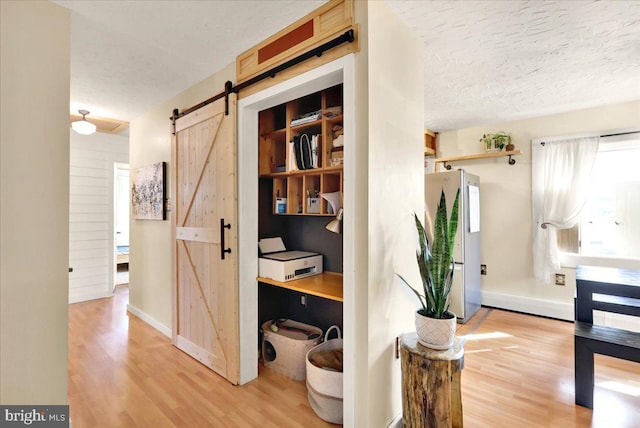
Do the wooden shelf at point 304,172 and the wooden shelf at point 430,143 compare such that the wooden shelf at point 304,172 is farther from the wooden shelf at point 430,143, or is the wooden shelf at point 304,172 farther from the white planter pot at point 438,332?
the wooden shelf at point 430,143

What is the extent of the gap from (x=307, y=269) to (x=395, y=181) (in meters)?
1.03

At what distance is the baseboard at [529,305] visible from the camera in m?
3.53

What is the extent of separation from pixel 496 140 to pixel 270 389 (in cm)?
379

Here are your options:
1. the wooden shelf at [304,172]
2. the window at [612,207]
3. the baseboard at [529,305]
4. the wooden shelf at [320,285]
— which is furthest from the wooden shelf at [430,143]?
the wooden shelf at [320,285]

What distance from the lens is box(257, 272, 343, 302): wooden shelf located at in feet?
6.20

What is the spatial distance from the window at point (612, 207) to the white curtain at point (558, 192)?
0.37 ft

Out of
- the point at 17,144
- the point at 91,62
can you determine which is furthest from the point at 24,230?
the point at 91,62

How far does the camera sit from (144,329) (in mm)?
3322

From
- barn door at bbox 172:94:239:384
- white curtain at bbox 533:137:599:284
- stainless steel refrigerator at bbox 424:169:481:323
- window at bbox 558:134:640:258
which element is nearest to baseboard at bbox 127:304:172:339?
barn door at bbox 172:94:239:384

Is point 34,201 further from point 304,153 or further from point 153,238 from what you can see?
point 153,238

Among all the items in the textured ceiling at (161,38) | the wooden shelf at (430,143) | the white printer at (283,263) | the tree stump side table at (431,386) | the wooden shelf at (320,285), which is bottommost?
the tree stump side table at (431,386)

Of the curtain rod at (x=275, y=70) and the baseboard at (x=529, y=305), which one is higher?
the curtain rod at (x=275, y=70)

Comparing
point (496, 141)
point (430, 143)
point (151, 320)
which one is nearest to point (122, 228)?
point (151, 320)

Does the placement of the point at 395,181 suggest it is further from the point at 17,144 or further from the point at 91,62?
the point at 91,62
